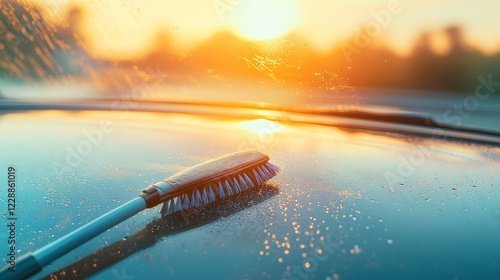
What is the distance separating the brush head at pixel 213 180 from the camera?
86 centimetres

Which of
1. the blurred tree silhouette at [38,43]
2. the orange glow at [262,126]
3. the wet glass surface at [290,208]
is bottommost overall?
→ the wet glass surface at [290,208]

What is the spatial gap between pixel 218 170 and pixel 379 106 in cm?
116

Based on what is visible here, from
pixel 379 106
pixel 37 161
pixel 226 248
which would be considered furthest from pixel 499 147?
pixel 37 161

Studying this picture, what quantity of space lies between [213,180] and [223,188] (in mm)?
39

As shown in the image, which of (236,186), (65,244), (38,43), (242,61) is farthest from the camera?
(38,43)

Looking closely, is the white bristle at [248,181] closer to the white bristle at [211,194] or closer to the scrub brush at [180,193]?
the scrub brush at [180,193]

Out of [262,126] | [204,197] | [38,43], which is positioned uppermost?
[38,43]

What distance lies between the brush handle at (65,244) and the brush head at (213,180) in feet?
0.25

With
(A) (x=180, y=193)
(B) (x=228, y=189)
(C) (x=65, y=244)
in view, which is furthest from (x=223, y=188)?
(C) (x=65, y=244)

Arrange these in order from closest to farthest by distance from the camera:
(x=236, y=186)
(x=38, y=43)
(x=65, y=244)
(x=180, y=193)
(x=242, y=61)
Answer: (x=65, y=244), (x=180, y=193), (x=236, y=186), (x=242, y=61), (x=38, y=43)

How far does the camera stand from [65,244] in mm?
645

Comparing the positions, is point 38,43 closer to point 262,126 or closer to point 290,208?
point 262,126

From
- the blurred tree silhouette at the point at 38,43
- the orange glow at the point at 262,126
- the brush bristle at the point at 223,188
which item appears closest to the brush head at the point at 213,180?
the brush bristle at the point at 223,188

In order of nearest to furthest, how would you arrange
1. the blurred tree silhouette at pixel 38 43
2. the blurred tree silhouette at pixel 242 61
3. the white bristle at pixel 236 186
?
the white bristle at pixel 236 186, the blurred tree silhouette at pixel 242 61, the blurred tree silhouette at pixel 38 43
